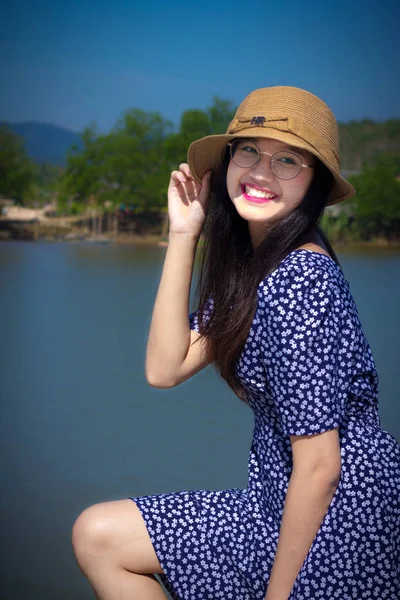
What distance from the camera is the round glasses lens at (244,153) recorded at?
1128 millimetres

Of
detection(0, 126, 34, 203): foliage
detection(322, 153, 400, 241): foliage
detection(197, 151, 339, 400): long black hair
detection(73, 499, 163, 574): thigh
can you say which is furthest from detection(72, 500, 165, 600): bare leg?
detection(0, 126, 34, 203): foliage

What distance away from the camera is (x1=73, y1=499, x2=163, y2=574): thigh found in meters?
1.08

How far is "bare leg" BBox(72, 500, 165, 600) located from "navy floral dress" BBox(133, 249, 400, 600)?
0.02 meters

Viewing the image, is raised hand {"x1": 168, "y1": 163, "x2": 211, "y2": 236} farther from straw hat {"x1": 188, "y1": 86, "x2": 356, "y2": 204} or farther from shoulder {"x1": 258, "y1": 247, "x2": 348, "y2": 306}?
shoulder {"x1": 258, "y1": 247, "x2": 348, "y2": 306}

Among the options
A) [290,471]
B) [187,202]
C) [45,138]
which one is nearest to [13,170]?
[187,202]

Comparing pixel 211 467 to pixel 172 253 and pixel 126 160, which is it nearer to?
pixel 172 253

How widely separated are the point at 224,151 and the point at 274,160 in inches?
5.2

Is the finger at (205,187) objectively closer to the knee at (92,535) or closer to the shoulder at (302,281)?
the shoulder at (302,281)

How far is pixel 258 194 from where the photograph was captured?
3.72 feet

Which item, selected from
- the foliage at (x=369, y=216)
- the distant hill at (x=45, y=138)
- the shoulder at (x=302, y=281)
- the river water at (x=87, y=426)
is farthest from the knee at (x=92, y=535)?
the distant hill at (x=45, y=138)

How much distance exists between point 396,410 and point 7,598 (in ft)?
5.62

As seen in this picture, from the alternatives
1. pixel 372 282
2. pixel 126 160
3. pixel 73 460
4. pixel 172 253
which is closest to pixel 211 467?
pixel 73 460

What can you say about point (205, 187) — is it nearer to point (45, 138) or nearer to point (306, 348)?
point (306, 348)

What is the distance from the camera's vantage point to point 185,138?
1875 centimetres
